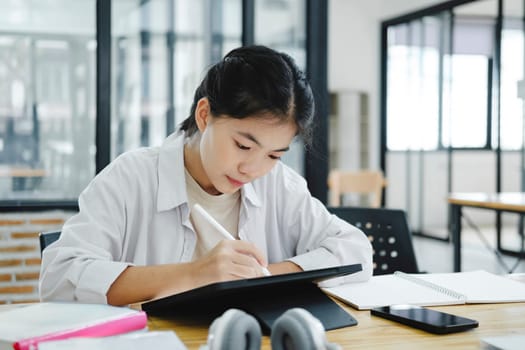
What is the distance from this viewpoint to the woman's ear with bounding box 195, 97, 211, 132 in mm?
1394

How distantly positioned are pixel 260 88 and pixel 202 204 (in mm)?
359

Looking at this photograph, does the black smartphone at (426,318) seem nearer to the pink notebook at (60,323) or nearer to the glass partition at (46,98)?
the pink notebook at (60,323)

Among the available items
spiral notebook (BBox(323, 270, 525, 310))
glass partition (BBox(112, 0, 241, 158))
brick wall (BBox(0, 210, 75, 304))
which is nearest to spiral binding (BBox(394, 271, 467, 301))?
spiral notebook (BBox(323, 270, 525, 310))

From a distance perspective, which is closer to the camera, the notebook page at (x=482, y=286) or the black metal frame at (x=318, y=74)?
the notebook page at (x=482, y=286)

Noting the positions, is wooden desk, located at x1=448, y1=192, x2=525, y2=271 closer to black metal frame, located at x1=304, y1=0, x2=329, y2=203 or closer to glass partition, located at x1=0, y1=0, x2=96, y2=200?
black metal frame, located at x1=304, y1=0, x2=329, y2=203

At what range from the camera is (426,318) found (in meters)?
1.03

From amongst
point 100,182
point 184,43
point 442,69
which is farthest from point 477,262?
point 100,182

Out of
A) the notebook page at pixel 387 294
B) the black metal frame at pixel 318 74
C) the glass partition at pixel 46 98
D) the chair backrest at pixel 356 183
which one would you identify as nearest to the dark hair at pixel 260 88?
the notebook page at pixel 387 294

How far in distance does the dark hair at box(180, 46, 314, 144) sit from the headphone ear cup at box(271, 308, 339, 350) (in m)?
0.66

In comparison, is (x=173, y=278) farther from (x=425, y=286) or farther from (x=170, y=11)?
(x=170, y=11)

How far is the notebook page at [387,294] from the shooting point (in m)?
1.18

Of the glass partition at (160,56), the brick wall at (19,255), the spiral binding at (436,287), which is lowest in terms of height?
the brick wall at (19,255)

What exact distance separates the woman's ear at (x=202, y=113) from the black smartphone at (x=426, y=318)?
57 cm

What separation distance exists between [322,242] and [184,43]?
2.46 metres
